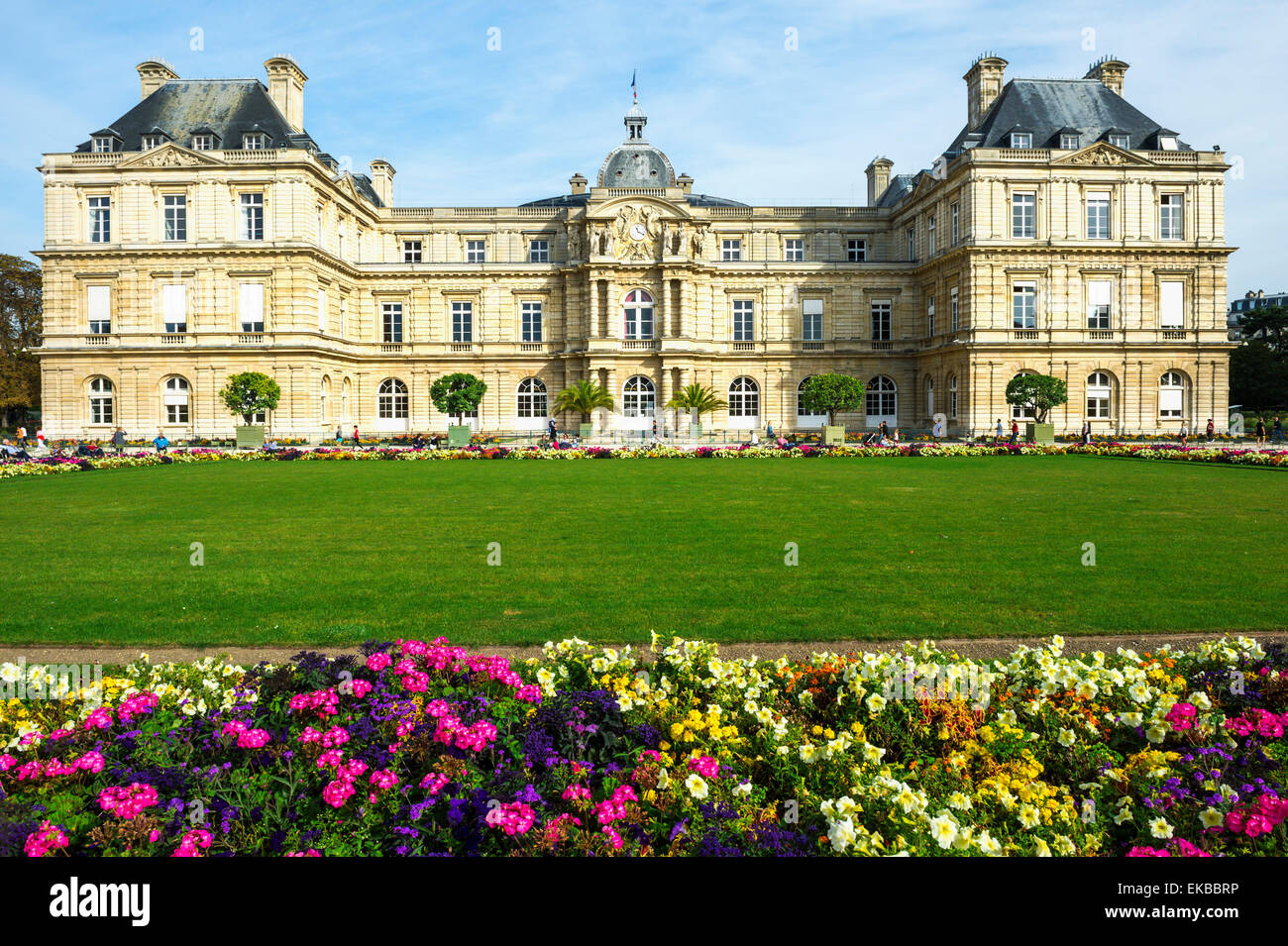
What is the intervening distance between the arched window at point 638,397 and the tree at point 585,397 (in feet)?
8.63

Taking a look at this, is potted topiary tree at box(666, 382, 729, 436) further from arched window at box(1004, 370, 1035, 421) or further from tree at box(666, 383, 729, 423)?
arched window at box(1004, 370, 1035, 421)

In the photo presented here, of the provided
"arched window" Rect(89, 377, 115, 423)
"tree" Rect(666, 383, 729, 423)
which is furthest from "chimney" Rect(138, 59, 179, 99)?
"tree" Rect(666, 383, 729, 423)

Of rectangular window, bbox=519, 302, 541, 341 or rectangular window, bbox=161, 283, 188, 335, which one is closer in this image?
rectangular window, bbox=161, 283, 188, 335

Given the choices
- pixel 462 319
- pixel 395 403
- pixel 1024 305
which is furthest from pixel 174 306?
pixel 1024 305

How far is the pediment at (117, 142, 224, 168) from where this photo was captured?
151ft

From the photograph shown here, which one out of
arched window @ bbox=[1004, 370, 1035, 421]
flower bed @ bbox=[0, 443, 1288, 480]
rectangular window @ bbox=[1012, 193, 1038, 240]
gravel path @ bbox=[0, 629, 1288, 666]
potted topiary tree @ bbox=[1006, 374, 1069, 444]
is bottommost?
gravel path @ bbox=[0, 629, 1288, 666]

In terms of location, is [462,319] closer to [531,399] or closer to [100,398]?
[531,399]

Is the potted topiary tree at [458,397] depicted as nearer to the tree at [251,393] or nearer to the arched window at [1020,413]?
the tree at [251,393]

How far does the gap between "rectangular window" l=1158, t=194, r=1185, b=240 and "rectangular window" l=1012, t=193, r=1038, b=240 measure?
7490 mm

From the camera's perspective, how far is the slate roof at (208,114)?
47.9 m

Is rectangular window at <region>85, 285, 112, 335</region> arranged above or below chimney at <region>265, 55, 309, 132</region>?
below

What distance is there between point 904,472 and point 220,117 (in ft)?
149
